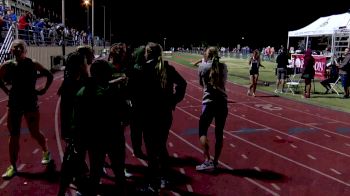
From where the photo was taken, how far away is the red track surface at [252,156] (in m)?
6.04

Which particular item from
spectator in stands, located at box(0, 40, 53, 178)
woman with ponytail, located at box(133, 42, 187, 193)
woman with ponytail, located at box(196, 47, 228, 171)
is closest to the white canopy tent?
woman with ponytail, located at box(196, 47, 228, 171)

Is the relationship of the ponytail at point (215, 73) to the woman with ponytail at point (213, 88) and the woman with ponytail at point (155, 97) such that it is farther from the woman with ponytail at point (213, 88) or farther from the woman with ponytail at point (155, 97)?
the woman with ponytail at point (155, 97)

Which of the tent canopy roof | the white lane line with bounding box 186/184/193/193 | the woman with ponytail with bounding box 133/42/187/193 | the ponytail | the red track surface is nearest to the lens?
the woman with ponytail with bounding box 133/42/187/193

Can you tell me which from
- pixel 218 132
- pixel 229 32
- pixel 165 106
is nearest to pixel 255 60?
pixel 218 132

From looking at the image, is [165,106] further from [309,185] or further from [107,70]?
[309,185]

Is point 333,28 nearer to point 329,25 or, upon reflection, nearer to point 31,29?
point 329,25

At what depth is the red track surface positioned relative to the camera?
238 inches

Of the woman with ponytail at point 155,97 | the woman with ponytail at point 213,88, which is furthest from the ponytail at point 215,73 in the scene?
the woman with ponytail at point 155,97

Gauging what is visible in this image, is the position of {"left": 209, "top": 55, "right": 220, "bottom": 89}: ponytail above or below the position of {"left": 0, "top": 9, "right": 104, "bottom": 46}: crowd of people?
below

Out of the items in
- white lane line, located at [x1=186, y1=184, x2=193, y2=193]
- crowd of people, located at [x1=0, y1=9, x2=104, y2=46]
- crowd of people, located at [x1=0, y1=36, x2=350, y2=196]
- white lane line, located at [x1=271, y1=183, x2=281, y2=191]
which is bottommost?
white lane line, located at [x1=271, y1=183, x2=281, y2=191]

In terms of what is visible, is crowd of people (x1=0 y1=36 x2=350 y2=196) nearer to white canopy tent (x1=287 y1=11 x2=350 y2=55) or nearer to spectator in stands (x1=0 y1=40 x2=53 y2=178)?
spectator in stands (x1=0 y1=40 x2=53 y2=178)

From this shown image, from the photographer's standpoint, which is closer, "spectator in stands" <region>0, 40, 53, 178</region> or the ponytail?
"spectator in stands" <region>0, 40, 53, 178</region>

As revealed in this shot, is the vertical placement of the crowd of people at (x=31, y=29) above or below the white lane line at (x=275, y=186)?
above

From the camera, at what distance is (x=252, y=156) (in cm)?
780
